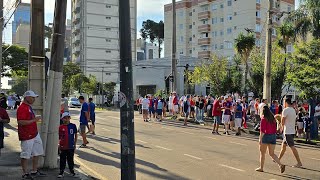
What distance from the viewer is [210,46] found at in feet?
280

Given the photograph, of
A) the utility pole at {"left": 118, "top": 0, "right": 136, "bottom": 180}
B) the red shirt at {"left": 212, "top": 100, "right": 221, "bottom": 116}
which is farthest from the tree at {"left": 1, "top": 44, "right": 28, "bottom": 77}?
the utility pole at {"left": 118, "top": 0, "right": 136, "bottom": 180}

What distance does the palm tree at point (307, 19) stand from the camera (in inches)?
1233

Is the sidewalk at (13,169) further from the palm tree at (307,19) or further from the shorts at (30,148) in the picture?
the palm tree at (307,19)

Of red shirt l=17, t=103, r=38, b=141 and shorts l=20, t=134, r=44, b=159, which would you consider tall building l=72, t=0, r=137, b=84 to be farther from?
red shirt l=17, t=103, r=38, b=141

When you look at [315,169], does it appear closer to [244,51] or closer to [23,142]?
[23,142]

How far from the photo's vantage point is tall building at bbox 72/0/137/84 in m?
97.6

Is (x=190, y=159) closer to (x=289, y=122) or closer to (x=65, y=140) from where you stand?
(x=289, y=122)

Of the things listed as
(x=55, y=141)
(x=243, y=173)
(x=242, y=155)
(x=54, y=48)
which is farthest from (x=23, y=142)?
(x=242, y=155)

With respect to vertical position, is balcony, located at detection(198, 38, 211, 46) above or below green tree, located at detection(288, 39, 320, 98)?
above

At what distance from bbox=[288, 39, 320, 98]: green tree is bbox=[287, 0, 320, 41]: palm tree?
41.0ft

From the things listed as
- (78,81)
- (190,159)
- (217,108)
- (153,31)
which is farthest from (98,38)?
(190,159)

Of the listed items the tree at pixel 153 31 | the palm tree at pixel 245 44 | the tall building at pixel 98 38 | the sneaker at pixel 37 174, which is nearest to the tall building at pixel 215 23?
the tree at pixel 153 31

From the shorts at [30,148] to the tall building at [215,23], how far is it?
2579 inches

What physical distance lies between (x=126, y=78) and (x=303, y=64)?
15.0m
